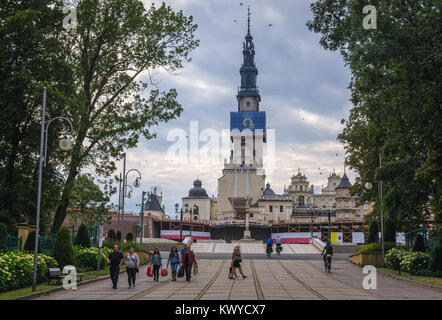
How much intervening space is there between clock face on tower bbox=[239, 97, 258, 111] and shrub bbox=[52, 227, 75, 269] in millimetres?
113816

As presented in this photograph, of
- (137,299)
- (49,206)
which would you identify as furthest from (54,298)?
(49,206)

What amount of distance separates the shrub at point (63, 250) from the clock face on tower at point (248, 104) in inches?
4481

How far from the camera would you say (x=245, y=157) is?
128625mm

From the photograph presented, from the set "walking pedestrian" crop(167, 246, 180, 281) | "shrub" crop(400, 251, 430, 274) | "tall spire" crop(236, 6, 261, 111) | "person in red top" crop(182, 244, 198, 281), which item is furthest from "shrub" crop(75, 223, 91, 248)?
"tall spire" crop(236, 6, 261, 111)

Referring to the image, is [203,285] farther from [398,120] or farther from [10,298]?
[398,120]

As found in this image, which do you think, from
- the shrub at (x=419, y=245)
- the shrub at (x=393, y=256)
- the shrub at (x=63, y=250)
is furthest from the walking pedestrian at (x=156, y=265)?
the shrub at (x=419, y=245)

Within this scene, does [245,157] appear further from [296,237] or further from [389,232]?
[389,232]

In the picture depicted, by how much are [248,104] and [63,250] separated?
377ft

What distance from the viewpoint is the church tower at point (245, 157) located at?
123m

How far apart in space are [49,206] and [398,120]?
19.1 meters

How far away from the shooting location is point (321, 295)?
17.1 metres

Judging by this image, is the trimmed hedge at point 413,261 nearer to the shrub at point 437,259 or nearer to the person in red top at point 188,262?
the shrub at point 437,259

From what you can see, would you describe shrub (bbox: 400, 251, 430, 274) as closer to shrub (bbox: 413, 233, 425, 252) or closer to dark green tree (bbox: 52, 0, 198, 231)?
shrub (bbox: 413, 233, 425, 252)

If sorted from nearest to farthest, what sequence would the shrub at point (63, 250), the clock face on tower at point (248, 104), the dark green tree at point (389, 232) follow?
the shrub at point (63, 250) < the dark green tree at point (389, 232) < the clock face on tower at point (248, 104)
